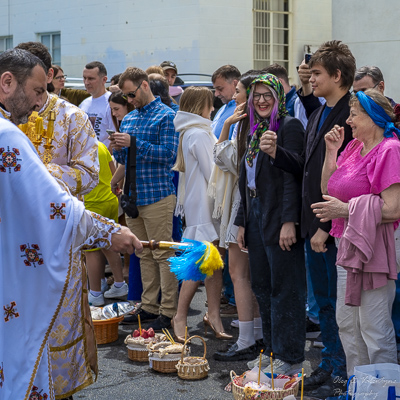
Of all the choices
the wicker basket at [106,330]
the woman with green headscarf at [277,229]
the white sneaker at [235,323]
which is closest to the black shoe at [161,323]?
the wicker basket at [106,330]

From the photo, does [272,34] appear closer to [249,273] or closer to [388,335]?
[249,273]

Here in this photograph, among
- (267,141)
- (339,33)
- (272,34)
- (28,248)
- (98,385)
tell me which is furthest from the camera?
(272,34)

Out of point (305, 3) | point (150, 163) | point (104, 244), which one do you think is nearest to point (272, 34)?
point (305, 3)

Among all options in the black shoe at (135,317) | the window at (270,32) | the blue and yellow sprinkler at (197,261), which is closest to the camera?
the blue and yellow sprinkler at (197,261)

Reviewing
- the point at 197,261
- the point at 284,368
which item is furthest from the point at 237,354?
the point at 197,261

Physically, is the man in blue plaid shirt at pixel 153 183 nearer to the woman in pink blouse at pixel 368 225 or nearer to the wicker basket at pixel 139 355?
the wicker basket at pixel 139 355

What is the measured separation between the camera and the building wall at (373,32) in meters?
14.4

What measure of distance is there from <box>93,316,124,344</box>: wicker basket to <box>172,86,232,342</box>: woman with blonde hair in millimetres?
511

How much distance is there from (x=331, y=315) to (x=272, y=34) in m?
14.1

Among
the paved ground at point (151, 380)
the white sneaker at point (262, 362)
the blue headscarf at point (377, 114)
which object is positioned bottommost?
the paved ground at point (151, 380)

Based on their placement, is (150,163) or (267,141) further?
(150,163)

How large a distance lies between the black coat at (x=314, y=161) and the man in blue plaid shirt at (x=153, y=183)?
1960 millimetres

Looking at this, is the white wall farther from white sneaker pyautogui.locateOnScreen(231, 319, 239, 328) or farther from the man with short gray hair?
the man with short gray hair

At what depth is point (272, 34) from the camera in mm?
18312
